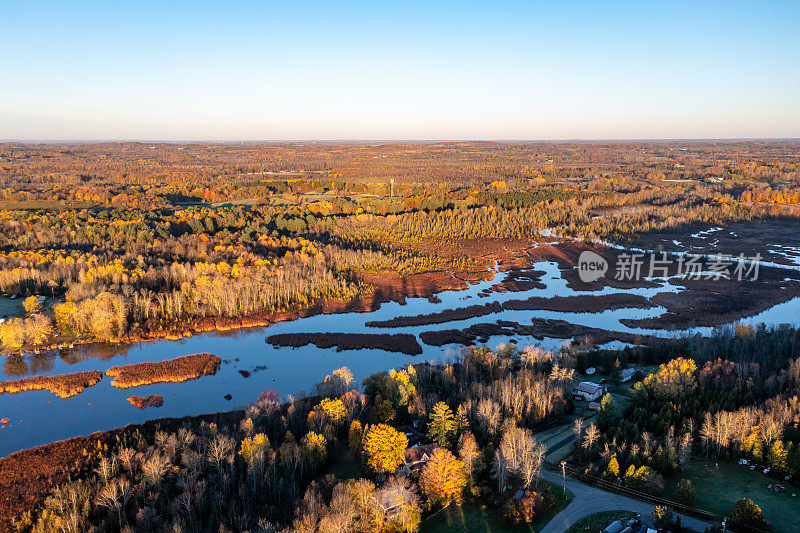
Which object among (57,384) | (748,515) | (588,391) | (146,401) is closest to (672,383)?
(588,391)

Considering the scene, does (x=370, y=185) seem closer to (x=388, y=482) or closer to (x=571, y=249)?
(x=571, y=249)

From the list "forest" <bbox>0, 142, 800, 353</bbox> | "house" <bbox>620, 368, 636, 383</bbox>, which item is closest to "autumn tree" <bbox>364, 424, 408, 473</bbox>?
"house" <bbox>620, 368, 636, 383</bbox>

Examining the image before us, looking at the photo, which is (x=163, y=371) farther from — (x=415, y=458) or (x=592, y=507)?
(x=592, y=507)

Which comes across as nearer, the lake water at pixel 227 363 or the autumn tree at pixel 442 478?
the autumn tree at pixel 442 478

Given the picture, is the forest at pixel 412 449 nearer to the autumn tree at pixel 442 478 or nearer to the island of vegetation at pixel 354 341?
the autumn tree at pixel 442 478

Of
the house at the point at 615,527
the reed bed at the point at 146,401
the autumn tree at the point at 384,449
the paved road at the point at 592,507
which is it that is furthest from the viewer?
the reed bed at the point at 146,401

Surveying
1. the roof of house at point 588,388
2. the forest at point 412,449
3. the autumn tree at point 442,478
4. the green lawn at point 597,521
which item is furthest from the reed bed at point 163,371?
the green lawn at point 597,521
